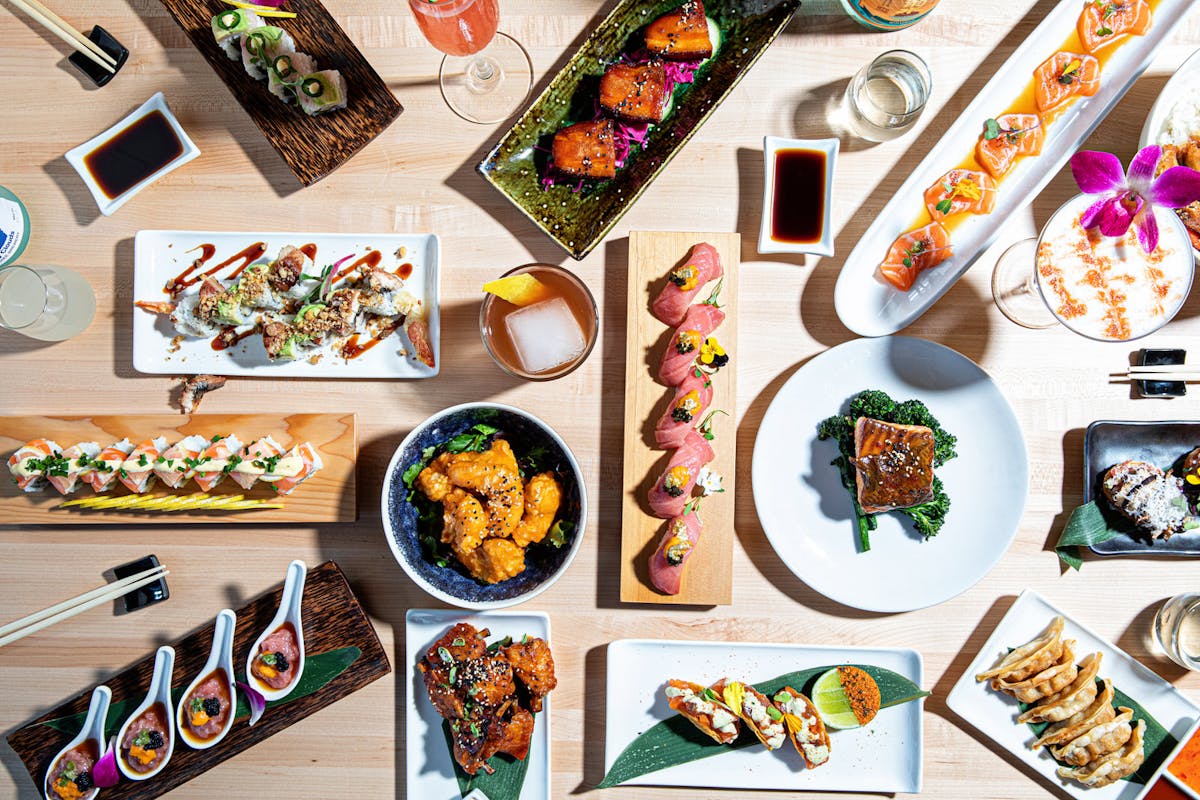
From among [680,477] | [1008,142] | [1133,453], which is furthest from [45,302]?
[1133,453]

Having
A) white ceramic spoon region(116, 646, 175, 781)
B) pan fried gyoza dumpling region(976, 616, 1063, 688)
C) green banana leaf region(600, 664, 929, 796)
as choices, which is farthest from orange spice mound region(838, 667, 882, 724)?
white ceramic spoon region(116, 646, 175, 781)

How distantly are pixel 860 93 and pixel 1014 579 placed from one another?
190 centimetres

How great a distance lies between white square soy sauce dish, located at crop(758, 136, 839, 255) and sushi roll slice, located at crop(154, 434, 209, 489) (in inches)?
85.8

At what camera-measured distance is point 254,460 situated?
262 cm

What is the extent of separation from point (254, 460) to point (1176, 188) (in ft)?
10.3

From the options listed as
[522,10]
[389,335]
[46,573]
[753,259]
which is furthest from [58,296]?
[753,259]

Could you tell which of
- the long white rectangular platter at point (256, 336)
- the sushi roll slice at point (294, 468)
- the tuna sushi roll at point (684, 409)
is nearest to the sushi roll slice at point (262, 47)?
the long white rectangular platter at point (256, 336)

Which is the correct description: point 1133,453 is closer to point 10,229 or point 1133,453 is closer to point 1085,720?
point 1085,720

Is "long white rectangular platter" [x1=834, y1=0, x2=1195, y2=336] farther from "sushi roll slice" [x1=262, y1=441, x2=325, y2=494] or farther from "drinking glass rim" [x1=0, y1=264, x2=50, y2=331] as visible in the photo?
"drinking glass rim" [x1=0, y1=264, x2=50, y2=331]

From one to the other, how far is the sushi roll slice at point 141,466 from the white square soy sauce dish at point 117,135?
897 millimetres

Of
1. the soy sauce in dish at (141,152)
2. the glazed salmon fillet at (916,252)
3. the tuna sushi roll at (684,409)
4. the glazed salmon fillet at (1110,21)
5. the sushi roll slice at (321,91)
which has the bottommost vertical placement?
the tuna sushi roll at (684,409)

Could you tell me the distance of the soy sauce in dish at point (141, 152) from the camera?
280cm

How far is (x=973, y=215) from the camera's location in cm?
267

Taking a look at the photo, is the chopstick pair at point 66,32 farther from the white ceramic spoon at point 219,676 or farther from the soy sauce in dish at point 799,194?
the soy sauce in dish at point 799,194
